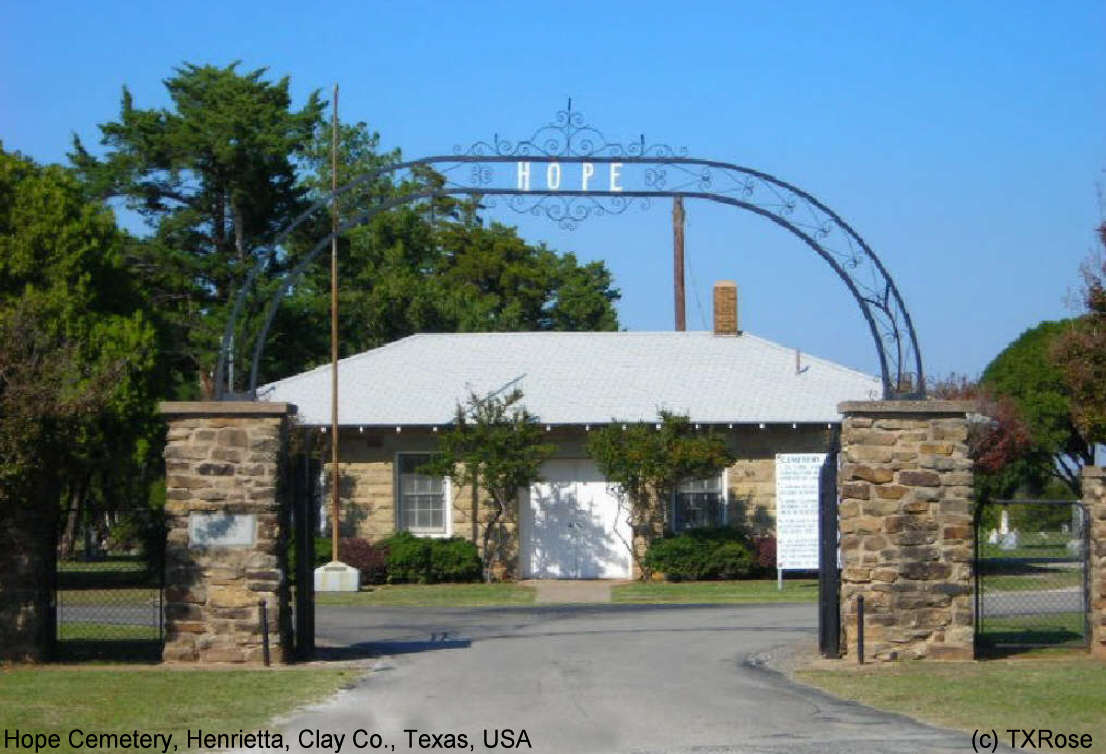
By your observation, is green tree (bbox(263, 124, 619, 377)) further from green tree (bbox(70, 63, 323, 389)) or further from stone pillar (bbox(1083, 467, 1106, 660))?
stone pillar (bbox(1083, 467, 1106, 660))

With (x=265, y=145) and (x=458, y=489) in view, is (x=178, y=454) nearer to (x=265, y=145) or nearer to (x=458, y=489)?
(x=458, y=489)

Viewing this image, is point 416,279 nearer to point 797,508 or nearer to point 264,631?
point 797,508

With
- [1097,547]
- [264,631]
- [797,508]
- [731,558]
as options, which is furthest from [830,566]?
[731,558]

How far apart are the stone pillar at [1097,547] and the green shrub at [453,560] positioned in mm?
15245

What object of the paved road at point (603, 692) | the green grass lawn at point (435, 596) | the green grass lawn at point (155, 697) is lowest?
the green grass lawn at point (435, 596)

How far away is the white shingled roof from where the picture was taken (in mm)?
31172

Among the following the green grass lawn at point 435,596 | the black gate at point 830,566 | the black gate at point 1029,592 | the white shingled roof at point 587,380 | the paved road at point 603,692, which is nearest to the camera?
the paved road at point 603,692

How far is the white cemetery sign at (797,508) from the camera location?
26.3 metres

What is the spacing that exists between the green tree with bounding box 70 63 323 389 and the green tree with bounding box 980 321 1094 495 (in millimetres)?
22348

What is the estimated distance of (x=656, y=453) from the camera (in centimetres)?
2944

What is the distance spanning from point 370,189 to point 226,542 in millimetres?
38172

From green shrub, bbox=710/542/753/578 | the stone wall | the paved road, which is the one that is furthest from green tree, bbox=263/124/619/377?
the stone wall

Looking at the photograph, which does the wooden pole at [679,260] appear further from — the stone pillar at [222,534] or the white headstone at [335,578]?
the stone pillar at [222,534]

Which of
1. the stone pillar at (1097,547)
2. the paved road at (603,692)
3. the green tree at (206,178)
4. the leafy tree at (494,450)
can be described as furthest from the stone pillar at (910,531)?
the green tree at (206,178)
